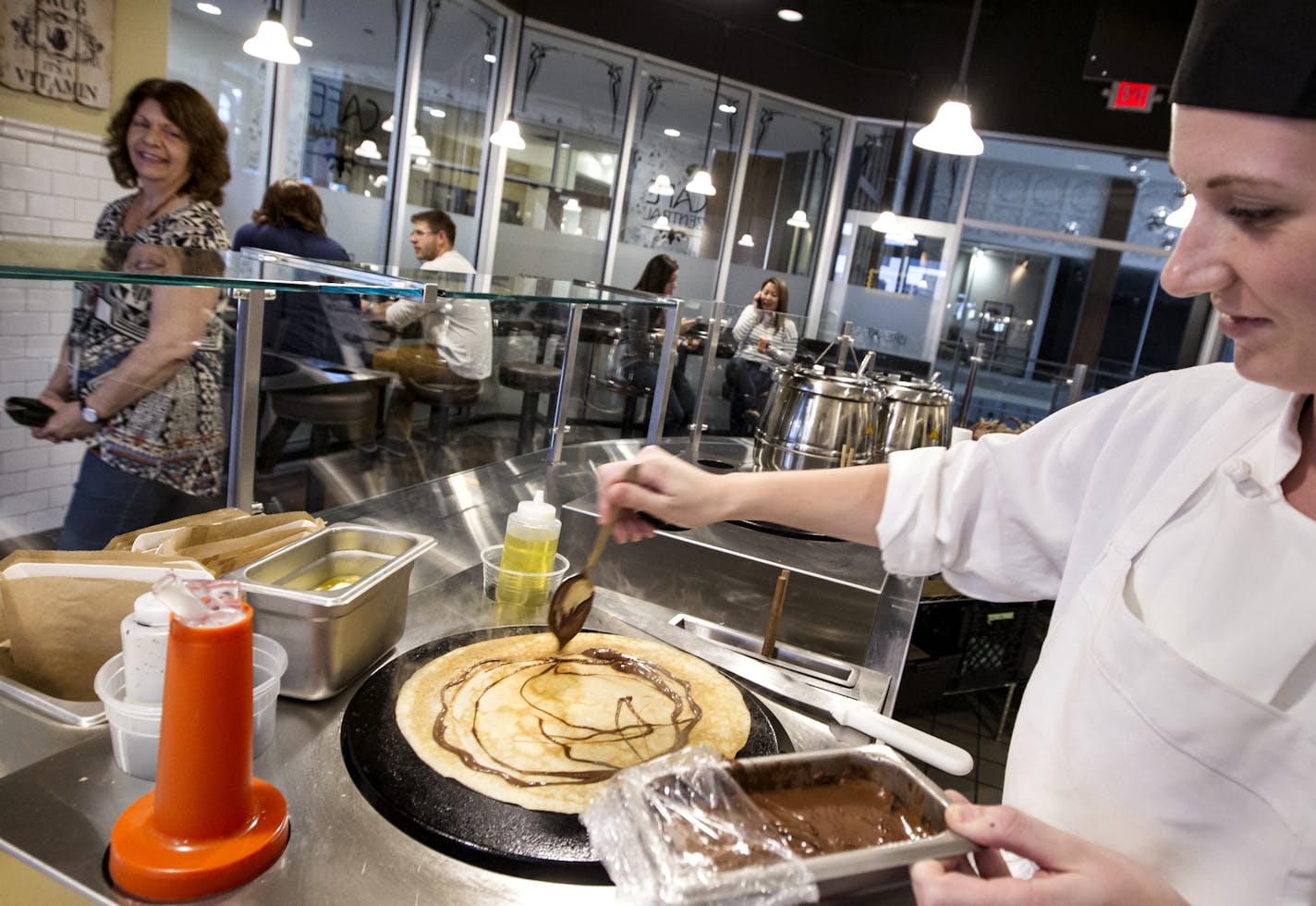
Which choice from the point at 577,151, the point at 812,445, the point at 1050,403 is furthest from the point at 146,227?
the point at 577,151

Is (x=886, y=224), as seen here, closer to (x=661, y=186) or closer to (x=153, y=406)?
(x=661, y=186)

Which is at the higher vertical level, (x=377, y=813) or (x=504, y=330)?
(x=504, y=330)

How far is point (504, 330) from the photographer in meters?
3.54

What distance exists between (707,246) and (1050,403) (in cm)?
430

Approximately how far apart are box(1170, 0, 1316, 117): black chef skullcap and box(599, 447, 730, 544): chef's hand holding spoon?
2.40 feet

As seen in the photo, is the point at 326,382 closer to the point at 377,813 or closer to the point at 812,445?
the point at 812,445

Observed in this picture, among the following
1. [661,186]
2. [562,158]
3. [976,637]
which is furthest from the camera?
[661,186]

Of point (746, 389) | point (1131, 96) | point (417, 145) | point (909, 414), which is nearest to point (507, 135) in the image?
point (417, 145)

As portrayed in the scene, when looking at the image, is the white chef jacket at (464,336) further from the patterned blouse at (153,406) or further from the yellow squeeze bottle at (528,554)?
the yellow squeeze bottle at (528,554)

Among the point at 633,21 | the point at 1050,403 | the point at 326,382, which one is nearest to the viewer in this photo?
the point at 326,382

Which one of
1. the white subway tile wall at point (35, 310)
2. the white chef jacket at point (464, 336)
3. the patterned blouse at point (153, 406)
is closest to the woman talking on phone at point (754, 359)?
the white chef jacket at point (464, 336)

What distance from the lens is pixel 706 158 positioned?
341 inches

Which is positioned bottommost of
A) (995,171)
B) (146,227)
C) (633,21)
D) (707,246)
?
(146,227)

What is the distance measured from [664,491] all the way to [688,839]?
23.5 inches
